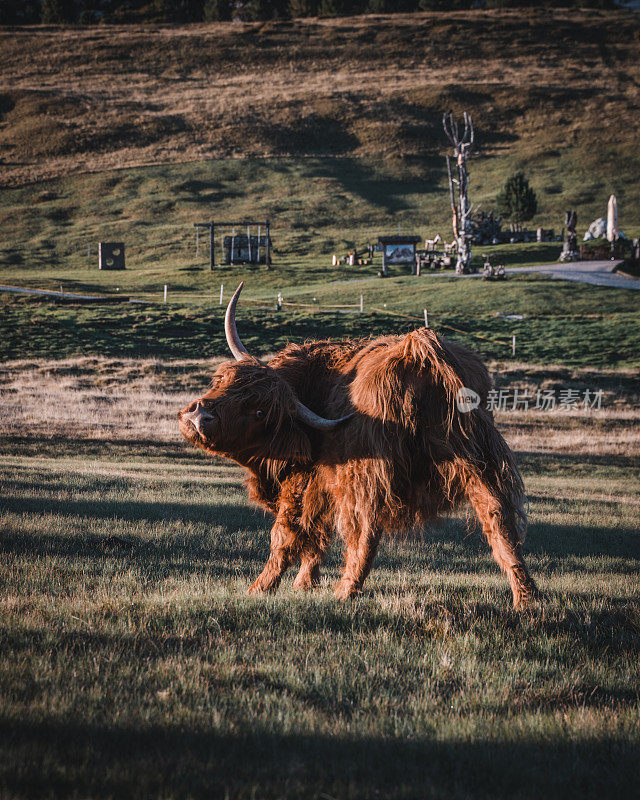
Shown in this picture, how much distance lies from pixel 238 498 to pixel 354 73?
11144 cm

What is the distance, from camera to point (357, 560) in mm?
6008

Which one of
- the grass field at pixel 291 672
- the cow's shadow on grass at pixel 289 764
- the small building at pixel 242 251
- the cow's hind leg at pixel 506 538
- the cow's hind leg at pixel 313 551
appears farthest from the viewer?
the small building at pixel 242 251

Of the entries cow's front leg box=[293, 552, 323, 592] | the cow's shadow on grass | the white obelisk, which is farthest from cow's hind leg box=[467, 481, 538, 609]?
the white obelisk

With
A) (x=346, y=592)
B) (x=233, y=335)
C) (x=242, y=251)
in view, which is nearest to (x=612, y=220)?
(x=242, y=251)

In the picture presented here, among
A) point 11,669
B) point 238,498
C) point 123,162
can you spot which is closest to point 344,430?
point 11,669

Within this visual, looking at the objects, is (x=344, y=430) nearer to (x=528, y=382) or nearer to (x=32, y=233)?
(x=528, y=382)

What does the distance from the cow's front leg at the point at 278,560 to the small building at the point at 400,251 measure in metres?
44.2

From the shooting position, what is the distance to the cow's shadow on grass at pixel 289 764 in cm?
270

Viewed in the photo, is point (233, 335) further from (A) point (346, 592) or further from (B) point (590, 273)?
(B) point (590, 273)

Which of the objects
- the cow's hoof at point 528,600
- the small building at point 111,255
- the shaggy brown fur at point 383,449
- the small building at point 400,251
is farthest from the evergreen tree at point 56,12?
the cow's hoof at point 528,600

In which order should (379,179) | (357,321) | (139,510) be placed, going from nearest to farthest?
1. (139,510)
2. (357,321)
3. (379,179)

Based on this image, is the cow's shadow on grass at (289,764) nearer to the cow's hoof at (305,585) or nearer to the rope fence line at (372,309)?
the cow's hoof at (305,585)

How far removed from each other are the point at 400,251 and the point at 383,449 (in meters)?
45.9

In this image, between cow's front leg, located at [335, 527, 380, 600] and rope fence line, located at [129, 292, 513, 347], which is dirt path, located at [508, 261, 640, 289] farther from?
cow's front leg, located at [335, 527, 380, 600]
